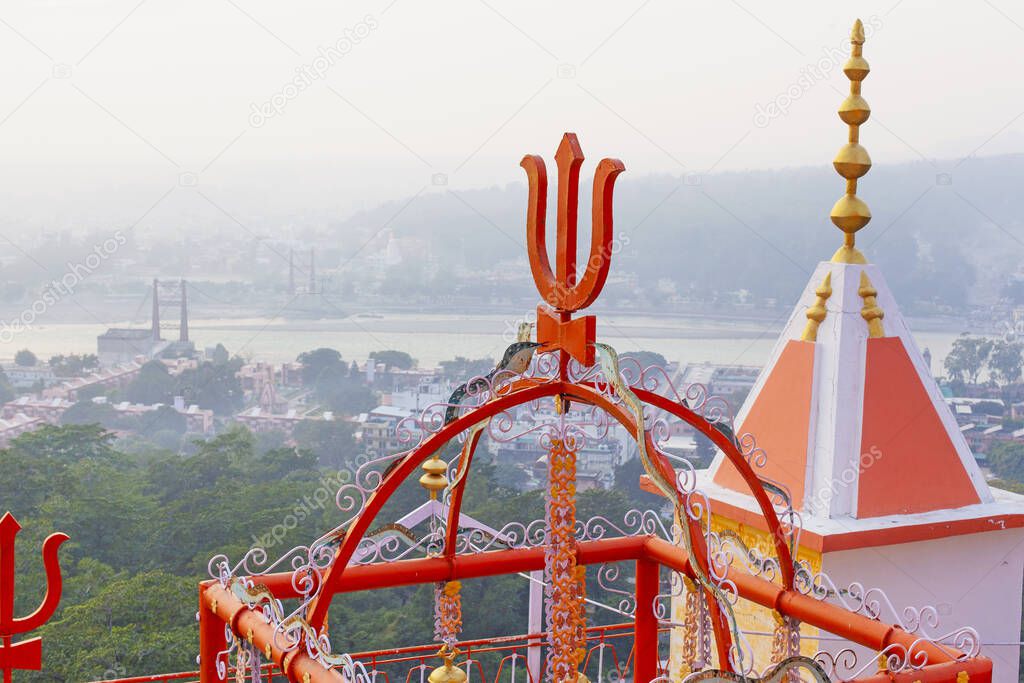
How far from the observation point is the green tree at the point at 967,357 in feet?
47.0

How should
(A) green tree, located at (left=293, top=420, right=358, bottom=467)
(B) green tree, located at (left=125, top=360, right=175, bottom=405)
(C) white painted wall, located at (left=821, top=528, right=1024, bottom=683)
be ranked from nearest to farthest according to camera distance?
(C) white painted wall, located at (left=821, top=528, right=1024, bottom=683) < (A) green tree, located at (left=293, top=420, right=358, bottom=467) < (B) green tree, located at (left=125, top=360, right=175, bottom=405)

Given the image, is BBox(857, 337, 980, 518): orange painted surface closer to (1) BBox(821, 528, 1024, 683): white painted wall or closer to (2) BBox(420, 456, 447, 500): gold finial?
(1) BBox(821, 528, 1024, 683): white painted wall

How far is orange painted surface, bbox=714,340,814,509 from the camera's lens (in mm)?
4207

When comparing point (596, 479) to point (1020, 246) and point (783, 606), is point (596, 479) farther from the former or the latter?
point (783, 606)

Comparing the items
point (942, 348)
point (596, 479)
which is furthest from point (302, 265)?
point (942, 348)

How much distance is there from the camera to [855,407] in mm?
4203

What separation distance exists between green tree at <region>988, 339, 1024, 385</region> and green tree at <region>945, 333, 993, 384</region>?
11 centimetres

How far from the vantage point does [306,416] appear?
58.2ft

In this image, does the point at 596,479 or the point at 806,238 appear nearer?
the point at 596,479

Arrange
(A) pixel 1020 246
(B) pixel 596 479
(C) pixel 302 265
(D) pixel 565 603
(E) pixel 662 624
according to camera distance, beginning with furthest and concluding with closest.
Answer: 1. (C) pixel 302 265
2. (A) pixel 1020 246
3. (B) pixel 596 479
4. (E) pixel 662 624
5. (D) pixel 565 603

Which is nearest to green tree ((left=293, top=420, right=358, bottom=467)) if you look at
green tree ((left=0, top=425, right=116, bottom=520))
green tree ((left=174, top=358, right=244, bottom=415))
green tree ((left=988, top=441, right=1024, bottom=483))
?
green tree ((left=174, top=358, right=244, bottom=415))

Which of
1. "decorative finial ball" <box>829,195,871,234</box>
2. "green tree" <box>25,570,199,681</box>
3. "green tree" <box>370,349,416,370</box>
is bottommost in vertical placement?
"green tree" <box>25,570,199,681</box>

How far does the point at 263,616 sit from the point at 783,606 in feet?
4.58

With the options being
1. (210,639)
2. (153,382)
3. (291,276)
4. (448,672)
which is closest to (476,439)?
(448,672)
